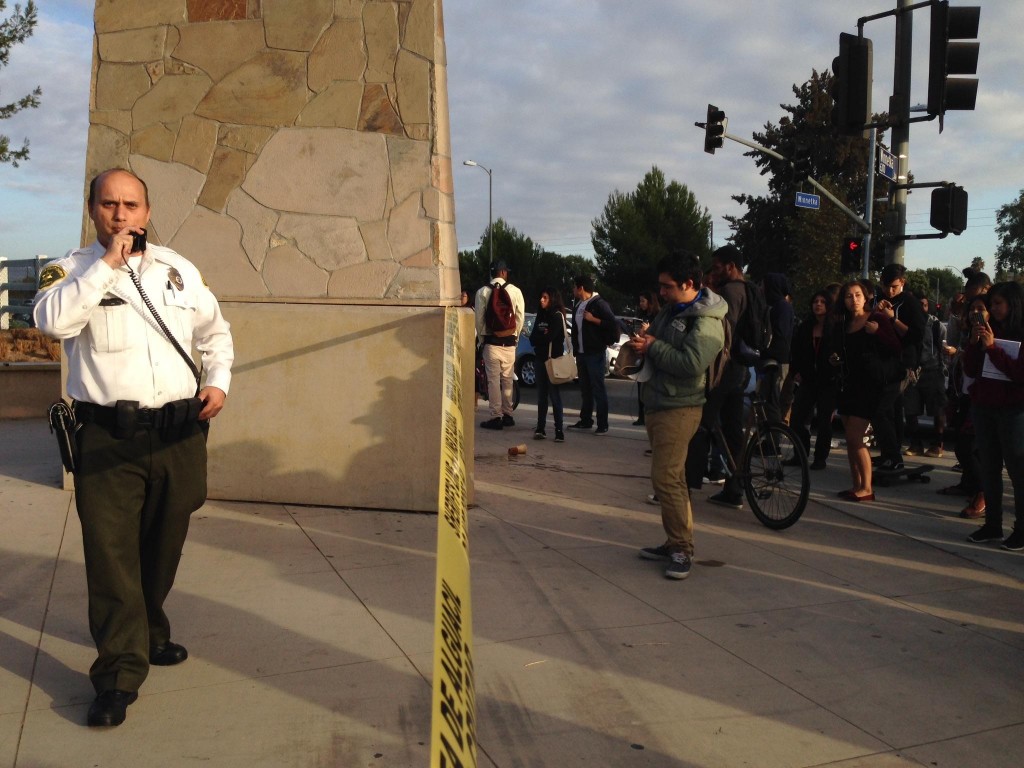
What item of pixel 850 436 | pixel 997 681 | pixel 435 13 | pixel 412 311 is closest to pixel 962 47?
pixel 850 436

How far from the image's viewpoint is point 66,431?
3.55 meters

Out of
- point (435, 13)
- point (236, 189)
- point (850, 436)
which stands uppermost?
point (435, 13)

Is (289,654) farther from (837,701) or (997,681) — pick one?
(997,681)

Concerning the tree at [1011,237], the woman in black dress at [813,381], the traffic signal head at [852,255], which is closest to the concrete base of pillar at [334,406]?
the woman in black dress at [813,381]

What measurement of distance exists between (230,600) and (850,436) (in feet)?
16.5

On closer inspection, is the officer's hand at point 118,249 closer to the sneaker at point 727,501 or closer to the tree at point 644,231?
the sneaker at point 727,501

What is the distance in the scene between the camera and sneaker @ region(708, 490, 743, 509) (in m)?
7.49

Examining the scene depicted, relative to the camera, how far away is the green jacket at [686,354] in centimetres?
553

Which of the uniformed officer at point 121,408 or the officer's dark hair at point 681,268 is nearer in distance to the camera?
the uniformed officer at point 121,408

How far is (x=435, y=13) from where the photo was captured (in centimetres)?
654

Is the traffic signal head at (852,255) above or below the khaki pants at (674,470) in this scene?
above

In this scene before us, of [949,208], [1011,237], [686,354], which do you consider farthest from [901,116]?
[1011,237]

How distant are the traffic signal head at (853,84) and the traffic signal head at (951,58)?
0.65 m

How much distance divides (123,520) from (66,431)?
1.23 feet
